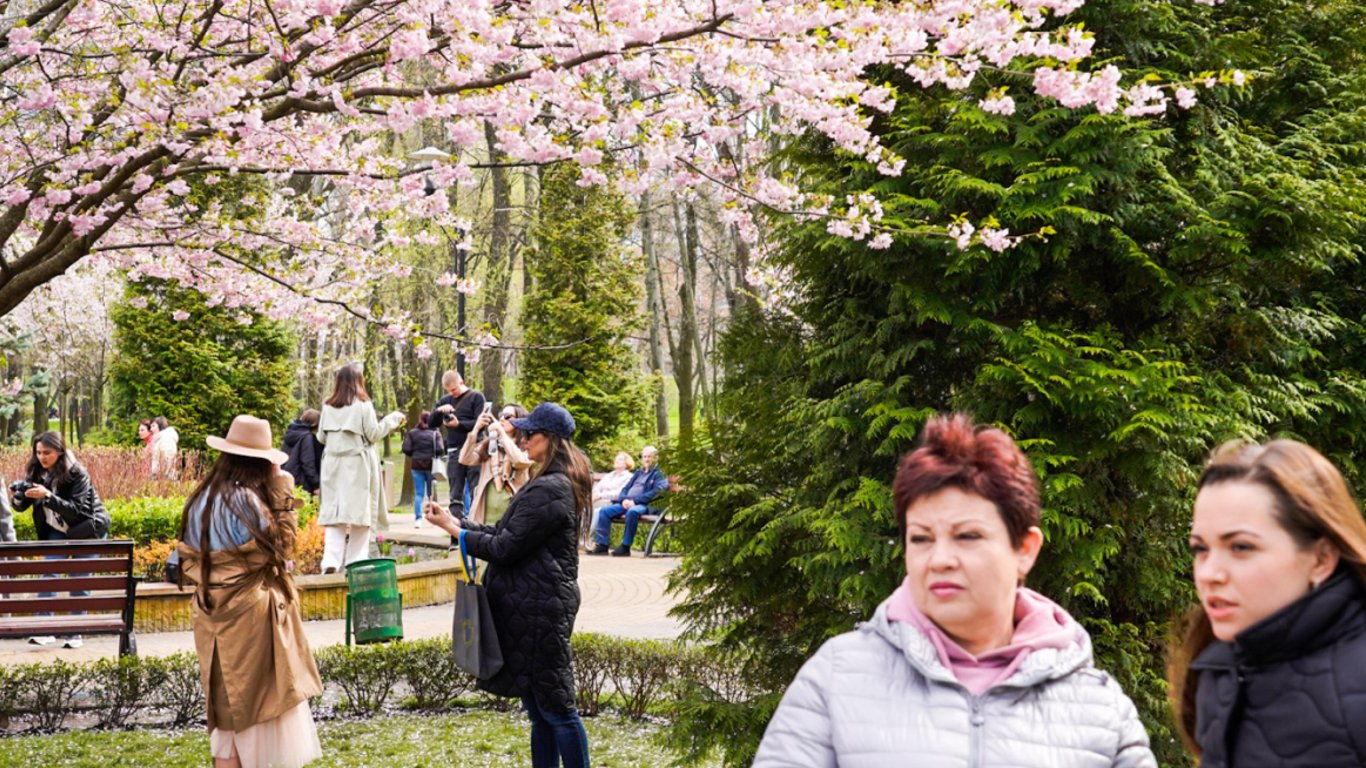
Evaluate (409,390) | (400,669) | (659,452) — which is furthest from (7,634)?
(409,390)

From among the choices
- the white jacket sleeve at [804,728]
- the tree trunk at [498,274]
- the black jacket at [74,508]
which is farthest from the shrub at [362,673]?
the tree trunk at [498,274]

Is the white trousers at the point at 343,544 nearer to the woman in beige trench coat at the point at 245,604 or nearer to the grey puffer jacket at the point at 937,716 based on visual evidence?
the woman in beige trench coat at the point at 245,604

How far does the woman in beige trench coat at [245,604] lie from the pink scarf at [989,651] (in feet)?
12.2

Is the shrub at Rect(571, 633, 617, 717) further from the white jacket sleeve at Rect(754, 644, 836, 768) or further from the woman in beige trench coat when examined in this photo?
the white jacket sleeve at Rect(754, 644, 836, 768)

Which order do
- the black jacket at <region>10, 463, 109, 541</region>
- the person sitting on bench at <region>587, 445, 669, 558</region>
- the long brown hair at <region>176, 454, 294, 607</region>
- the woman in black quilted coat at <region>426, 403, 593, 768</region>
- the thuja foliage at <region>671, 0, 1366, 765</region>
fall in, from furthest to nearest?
the person sitting on bench at <region>587, 445, 669, 558</region> < the black jacket at <region>10, 463, 109, 541</region> < the woman in black quilted coat at <region>426, 403, 593, 768</region> < the long brown hair at <region>176, 454, 294, 607</region> < the thuja foliage at <region>671, 0, 1366, 765</region>

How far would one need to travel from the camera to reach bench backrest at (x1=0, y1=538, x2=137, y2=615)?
336 inches

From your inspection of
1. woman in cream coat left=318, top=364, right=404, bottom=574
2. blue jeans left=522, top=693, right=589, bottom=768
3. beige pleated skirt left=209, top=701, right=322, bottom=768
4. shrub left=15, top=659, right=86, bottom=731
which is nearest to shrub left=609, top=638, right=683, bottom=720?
blue jeans left=522, top=693, right=589, bottom=768

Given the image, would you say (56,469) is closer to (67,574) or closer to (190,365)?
(67,574)

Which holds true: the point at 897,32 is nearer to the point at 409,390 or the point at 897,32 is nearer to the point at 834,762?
the point at 834,762

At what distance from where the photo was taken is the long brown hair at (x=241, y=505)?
5.44 metres

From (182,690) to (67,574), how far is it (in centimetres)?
140

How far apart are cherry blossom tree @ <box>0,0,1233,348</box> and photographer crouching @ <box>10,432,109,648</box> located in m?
2.44

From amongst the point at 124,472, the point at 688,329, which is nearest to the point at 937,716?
the point at 124,472

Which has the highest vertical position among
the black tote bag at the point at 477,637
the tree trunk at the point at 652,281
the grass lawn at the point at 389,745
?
the tree trunk at the point at 652,281
